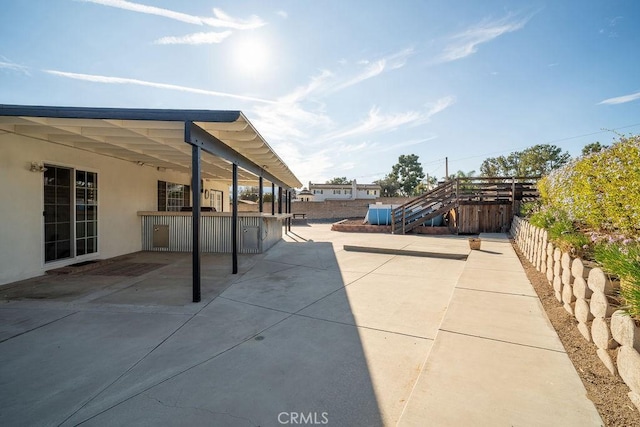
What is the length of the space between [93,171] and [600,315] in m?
9.24

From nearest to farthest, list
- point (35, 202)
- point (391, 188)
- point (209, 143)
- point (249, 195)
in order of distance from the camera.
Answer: point (209, 143) < point (35, 202) < point (249, 195) < point (391, 188)

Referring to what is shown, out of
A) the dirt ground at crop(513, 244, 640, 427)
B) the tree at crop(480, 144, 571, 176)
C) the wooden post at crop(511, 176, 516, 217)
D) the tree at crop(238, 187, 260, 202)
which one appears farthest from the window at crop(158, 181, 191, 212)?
the tree at crop(480, 144, 571, 176)

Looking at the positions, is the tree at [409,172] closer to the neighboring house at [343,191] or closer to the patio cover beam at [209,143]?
A: the neighboring house at [343,191]

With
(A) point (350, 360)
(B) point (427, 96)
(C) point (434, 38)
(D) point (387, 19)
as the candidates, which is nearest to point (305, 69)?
(D) point (387, 19)

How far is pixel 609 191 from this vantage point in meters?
3.63

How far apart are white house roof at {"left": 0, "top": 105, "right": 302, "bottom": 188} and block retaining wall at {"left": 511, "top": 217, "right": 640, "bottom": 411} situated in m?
4.41

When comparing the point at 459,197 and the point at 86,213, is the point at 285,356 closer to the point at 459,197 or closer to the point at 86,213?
the point at 86,213

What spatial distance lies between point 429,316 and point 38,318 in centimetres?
490

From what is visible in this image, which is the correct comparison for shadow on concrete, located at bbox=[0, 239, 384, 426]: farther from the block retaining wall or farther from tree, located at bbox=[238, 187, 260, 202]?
tree, located at bbox=[238, 187, 260, 202]

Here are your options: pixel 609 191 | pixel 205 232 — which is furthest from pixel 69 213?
pixel 609 191

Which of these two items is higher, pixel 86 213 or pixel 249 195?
pixel 249 195

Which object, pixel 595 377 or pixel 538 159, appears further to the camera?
pixel 538 159

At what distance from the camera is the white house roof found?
152 inches

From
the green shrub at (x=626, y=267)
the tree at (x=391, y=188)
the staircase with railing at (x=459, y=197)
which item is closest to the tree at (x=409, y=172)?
the tree at (x=391, y=188)
